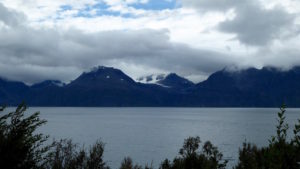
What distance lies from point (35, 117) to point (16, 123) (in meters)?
0.72

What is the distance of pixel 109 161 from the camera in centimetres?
9381

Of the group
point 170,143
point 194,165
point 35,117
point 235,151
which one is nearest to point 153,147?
point 170,143

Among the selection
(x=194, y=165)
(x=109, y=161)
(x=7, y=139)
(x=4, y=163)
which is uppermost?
(x=7, y=139)

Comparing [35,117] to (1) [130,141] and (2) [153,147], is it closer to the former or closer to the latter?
(2) [153,147]

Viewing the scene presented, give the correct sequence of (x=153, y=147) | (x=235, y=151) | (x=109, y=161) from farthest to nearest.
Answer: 1. (x=153, y=147)
2. (x=235, y=151)
3. (x=109, y=161)

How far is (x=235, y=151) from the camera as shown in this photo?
11000 cm

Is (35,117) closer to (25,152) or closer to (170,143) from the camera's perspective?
(25,152)

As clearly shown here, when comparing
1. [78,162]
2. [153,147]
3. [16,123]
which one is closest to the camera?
[16,123]

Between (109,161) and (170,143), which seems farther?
(170,143)

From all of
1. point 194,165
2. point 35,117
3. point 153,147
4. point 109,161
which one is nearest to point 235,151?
point 153,147

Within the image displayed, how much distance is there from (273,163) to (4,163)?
889 cm

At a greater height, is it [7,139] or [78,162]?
[7,139]

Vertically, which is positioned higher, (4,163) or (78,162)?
(4,163)

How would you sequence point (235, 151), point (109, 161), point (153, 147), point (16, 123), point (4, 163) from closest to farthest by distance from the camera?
point (4, 163)
point (16, 123)
point (109, 161)
point (235, 151)
point (153, 147)
